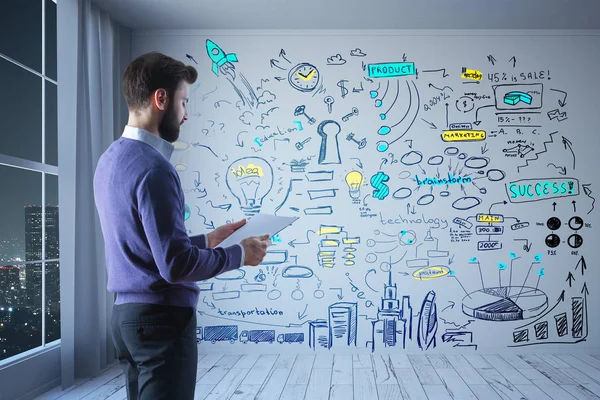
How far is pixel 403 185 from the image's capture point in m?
4.03

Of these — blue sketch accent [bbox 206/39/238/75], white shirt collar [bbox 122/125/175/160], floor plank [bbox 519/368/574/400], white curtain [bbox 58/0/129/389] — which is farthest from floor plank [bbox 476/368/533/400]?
blue sketch accent [bbox 206/39/238/75]

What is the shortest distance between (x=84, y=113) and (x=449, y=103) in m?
2.55

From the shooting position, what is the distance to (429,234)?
4020mm

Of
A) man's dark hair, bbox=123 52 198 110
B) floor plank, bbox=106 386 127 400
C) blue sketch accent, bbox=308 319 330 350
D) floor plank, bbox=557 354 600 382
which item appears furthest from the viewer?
blue sketch accent, bbox=308 319 330 350

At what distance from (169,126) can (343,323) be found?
2.94 metres

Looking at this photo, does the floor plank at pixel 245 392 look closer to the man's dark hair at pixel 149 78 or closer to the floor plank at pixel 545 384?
the floor plank at pixel 545 384

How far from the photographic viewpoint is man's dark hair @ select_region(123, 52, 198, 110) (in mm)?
1304

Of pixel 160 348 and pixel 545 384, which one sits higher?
pixel 160 348

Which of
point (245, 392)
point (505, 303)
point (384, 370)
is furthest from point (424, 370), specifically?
point (245, 392)

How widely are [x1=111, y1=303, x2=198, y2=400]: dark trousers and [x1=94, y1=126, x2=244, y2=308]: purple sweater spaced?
28mm

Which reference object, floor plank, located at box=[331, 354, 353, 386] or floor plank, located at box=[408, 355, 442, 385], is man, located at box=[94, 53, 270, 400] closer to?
floor plank, located at box=[331, 354, 353, 386]

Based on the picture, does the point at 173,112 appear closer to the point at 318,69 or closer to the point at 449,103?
the point at 318,69

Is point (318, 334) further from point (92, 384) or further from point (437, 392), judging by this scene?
point (92, 384)

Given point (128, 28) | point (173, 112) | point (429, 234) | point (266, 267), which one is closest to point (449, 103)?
point (429, 234)
